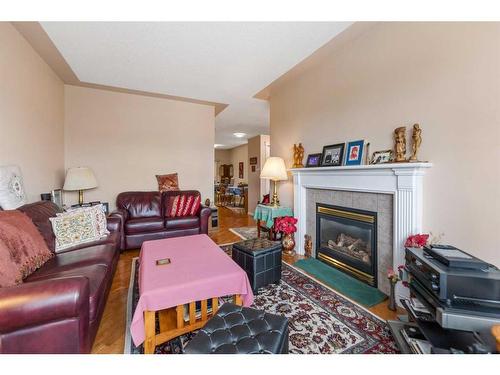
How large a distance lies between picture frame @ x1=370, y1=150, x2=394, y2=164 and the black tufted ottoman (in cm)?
173

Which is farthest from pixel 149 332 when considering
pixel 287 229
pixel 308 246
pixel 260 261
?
pixel 308 246

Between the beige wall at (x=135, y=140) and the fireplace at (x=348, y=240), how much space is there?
276 cm

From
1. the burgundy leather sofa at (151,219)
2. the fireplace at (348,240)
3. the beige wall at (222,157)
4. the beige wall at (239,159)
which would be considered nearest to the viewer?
the fireplace at (348,240)

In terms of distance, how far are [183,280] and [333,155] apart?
2141mm

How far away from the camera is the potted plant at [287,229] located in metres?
3.09

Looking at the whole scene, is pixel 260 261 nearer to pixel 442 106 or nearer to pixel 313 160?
pixel 313 160

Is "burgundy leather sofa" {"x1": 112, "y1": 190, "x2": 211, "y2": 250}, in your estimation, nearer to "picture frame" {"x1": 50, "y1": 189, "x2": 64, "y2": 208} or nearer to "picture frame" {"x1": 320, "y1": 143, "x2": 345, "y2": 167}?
"picture frame" {"x1": 50, "y1": 189, "x2": 64, "y2": 208}

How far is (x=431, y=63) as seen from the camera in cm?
172

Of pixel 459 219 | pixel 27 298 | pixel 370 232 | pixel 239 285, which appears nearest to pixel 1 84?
pixel 27 298

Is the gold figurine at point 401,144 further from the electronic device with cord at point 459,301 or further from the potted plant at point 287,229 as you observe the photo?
the potted plant at point 287,229

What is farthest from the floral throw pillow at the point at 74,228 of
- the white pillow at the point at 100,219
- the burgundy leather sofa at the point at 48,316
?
the burgundy leather sofa at the point at 48,316

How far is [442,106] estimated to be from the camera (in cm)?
165
